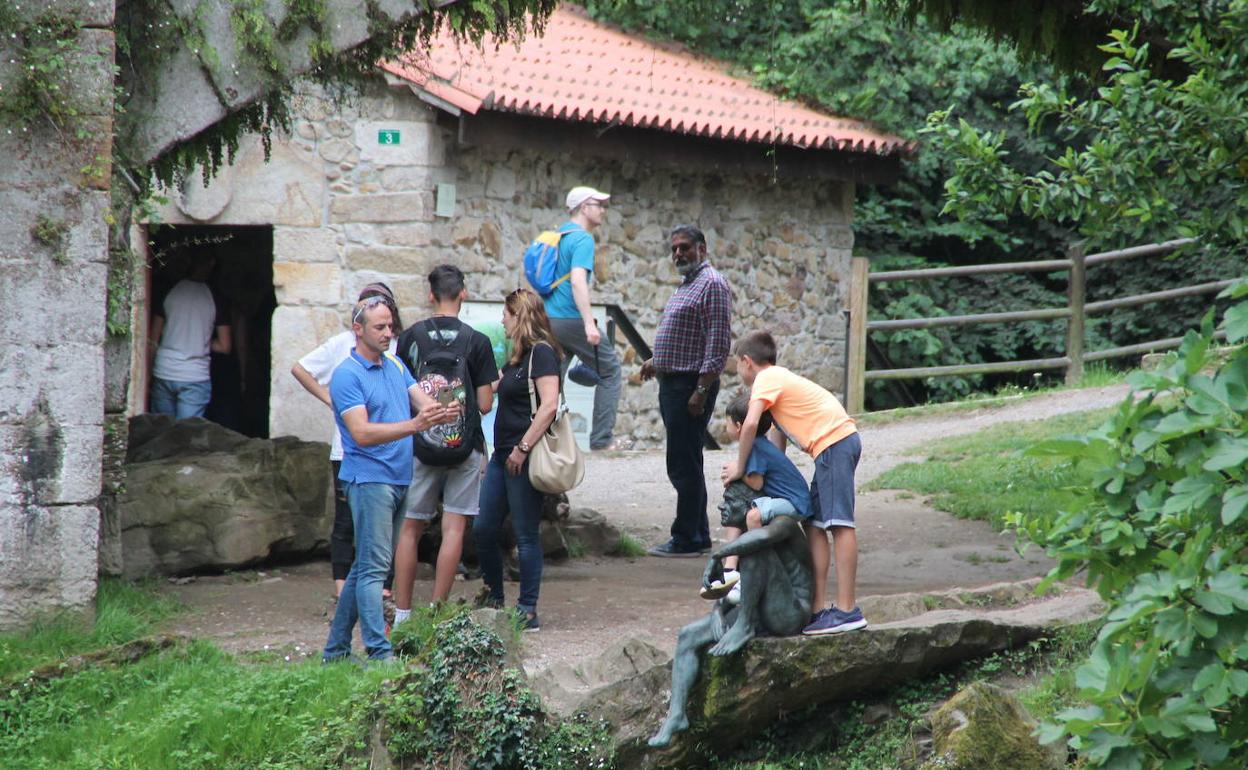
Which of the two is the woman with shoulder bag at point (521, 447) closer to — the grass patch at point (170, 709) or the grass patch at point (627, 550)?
the grass patch at point (170, 709)

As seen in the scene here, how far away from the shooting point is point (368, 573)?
225 inches

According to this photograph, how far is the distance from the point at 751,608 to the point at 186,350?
6.63m

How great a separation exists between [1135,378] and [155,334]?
9.42m

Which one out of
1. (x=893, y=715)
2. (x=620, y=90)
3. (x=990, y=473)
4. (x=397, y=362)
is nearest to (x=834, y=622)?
(x=893, y=715)

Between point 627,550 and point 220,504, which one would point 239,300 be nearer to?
point 220,504

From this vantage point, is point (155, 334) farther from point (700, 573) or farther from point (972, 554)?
point (972, 554)

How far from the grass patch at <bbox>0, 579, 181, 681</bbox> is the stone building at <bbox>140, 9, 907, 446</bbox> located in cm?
453

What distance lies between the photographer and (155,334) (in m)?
11.0

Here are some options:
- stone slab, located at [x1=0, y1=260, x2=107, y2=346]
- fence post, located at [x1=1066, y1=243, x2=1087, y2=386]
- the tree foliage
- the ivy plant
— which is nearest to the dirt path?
stone slab, located at [x1=0, y1=260, x2=107, y2=346]

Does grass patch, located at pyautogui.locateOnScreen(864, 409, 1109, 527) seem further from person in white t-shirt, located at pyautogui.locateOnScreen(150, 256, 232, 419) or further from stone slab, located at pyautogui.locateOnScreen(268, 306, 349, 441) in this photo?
person in white t-shirt, located at pyautogui.locateOnScreen(150, 256, 232, 419)

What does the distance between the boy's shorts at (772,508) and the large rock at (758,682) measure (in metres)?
0.44

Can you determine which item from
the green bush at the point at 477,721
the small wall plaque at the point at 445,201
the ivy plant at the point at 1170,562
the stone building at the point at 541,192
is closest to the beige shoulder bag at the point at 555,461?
the green bush at the point at 477,721

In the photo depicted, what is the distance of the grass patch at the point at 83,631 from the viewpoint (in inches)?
233

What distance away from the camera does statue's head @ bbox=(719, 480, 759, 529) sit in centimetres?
533
